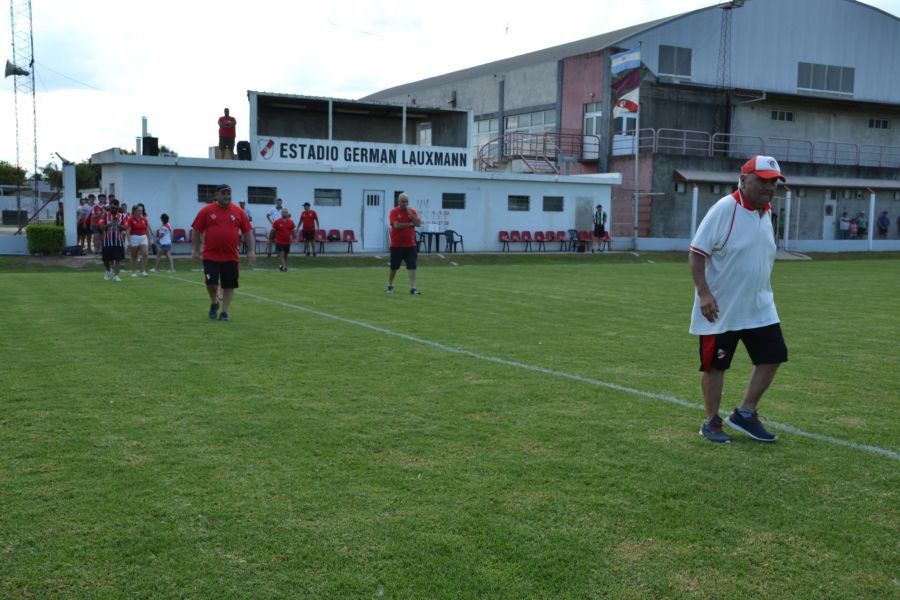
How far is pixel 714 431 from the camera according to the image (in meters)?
5.77

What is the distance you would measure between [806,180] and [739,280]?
136ft

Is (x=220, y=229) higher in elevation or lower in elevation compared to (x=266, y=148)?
lower

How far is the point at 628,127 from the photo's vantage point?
4225cm

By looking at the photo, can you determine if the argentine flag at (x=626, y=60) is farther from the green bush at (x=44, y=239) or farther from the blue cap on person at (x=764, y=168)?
the blue cap on person at (x=764, y=168)

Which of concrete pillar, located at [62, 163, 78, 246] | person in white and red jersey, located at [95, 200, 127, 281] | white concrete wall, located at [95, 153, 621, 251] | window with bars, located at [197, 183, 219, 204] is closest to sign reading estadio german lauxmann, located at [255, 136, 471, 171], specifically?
white concrete wall, located at [95, 153, 621, 251]

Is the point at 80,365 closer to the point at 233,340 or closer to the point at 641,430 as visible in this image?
the point at 233,340

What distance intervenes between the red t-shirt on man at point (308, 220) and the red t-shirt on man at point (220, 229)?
16.4 m

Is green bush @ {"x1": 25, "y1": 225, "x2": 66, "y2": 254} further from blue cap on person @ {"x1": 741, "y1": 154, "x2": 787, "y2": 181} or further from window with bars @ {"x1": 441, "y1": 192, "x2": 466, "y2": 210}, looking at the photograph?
blue cap on person @ {"x1": 741, "y1": 154, "x2": 787, "y2": 181}

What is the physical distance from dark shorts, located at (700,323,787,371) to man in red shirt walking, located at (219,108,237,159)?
2826 centimetres

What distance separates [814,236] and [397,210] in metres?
35.2

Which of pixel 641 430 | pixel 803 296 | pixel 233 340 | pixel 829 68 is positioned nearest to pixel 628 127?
pixel 829 68

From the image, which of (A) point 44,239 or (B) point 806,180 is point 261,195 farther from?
(B) point 806,180

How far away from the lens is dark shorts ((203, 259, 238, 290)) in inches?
473

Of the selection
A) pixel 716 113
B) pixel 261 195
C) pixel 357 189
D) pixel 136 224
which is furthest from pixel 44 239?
pixel 716 113
